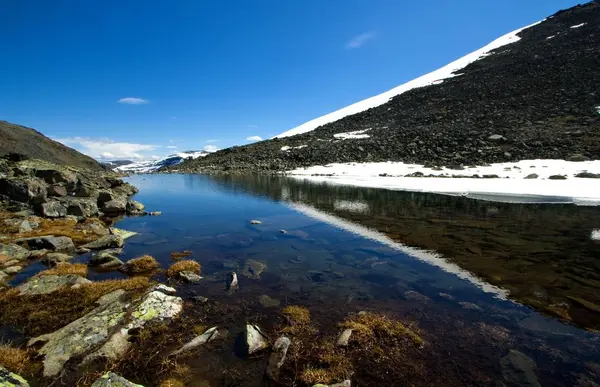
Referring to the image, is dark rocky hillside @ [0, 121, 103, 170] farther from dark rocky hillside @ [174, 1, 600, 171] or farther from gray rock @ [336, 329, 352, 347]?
gray rock @ [336, 329, 352, 347]

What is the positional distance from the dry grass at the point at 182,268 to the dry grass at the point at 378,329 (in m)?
7.68

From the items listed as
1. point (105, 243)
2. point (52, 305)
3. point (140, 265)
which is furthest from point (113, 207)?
point (52, 305)

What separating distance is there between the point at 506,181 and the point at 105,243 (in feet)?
161

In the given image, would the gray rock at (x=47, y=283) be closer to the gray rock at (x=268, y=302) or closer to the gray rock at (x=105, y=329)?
the gray rock at (x=105, y=329)

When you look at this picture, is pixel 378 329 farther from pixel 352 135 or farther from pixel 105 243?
pixel 352 135

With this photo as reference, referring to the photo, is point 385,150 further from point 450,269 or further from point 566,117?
point 450,269

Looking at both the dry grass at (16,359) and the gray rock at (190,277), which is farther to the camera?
the gray rock at (190,277)

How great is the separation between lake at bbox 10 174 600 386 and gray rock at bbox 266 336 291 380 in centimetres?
23

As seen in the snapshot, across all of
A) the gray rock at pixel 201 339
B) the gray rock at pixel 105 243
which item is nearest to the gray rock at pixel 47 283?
the gray rock at pixel 105 243

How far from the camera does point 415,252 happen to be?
16.9m

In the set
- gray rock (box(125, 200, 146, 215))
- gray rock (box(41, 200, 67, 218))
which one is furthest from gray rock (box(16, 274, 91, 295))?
gray rock (box(125, 200, 146, 215))

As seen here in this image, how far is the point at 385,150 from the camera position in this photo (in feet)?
259

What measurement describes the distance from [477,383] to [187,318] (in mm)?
8204

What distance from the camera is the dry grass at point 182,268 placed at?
1360cm
